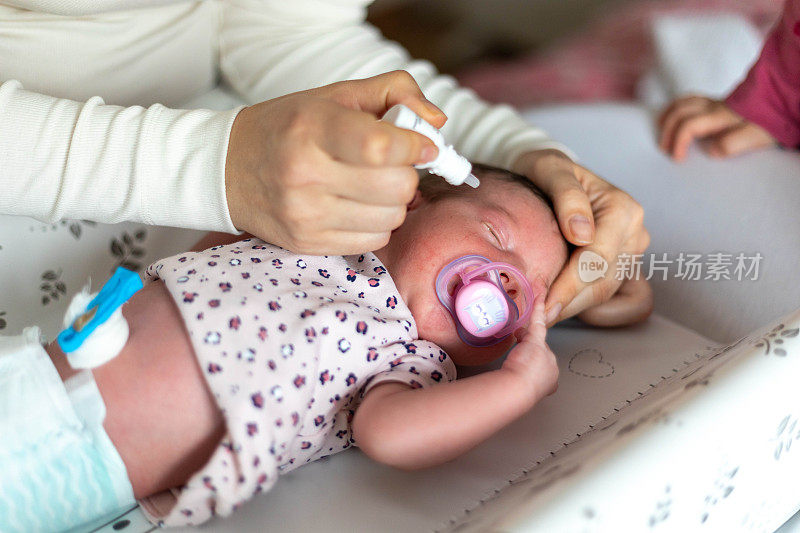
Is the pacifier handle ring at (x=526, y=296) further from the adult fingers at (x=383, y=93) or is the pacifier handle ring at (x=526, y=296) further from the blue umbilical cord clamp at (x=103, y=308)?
the blue umbilical cord clamp at (x=103, y=308)

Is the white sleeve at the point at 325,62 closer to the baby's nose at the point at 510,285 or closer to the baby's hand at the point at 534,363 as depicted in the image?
the baby's nose at the point at 510,285

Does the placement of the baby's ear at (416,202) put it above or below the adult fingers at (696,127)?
below

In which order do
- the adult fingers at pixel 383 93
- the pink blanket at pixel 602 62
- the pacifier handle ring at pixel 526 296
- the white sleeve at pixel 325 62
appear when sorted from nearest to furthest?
1. the adult fingers at pixel 383 93
2. the pacifier handle ring at pixel 526 296
3. the white sleeve at pixel 325 62
4. the pink blanket at pixel 602 62

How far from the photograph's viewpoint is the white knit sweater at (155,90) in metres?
0.86

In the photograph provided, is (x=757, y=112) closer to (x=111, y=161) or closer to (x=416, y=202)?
(x=416, y=202)

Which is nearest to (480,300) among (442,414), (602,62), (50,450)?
(442,414)

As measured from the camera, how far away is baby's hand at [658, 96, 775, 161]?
1.37 meters

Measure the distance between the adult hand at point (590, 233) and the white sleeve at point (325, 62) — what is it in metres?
0.12

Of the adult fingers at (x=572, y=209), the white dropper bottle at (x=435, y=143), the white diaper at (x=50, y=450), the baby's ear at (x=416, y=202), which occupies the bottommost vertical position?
the white diaper at (x=50, y=450)

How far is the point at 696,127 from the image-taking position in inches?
55.8

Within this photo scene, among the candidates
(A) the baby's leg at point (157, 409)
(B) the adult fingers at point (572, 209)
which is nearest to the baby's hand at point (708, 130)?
(B) the adult fingers at point (572, 209)

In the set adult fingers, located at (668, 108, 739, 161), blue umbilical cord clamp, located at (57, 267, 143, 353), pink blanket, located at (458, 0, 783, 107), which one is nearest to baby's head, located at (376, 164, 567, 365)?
blue umbilical cord clamp, located at (57, 267, 143, 353)

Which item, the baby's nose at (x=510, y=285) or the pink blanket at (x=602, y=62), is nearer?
the baby's nose at (x=510, y=285)

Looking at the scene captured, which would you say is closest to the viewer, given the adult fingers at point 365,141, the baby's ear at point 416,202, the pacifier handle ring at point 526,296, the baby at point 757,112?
the adult fingers at point 365,141
